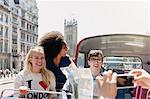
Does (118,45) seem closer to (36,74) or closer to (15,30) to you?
(36,74)

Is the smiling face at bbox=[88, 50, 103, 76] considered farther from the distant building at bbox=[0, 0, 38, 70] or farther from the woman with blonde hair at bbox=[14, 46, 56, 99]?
the distant building at bbox=[0, 0, 38, 70]

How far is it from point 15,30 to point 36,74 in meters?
82.8

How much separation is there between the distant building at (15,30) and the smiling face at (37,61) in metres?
64.1

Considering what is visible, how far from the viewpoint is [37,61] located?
128 inches

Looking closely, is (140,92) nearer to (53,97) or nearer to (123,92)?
(123,92)

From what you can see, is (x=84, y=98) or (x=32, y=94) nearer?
(x=84, y=98)

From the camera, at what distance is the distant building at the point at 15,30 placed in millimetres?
76938

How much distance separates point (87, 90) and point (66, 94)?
19.8 inches

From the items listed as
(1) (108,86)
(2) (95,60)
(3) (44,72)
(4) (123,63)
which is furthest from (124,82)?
(4) (123,63)

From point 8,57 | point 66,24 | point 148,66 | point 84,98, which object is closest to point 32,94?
point 84,98

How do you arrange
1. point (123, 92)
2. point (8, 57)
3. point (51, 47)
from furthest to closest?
point (8, 57), point (51, 47), point (123, 92)

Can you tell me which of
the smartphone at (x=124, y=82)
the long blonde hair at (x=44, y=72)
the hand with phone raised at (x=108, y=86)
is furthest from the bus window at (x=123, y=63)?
the hand with phone raised at (x=108, y=86)

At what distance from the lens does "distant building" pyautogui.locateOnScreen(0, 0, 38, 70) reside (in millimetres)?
76938

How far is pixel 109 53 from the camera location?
753 cm
